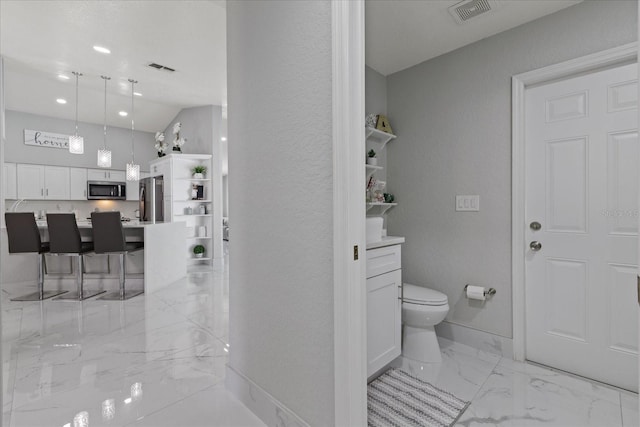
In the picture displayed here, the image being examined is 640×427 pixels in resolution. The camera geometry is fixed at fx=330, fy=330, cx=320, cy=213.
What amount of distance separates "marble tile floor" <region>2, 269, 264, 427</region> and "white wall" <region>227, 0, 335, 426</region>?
1.15 ft

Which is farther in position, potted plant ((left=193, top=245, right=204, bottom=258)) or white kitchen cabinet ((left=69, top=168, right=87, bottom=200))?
white kitchen cabinet ((left=69, top=168, right=87, bottom=200))

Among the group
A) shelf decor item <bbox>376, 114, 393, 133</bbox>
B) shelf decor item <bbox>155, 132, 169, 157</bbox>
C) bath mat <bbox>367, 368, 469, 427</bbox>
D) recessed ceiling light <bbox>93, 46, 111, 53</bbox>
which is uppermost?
recessed ceiling light <bbox>93, 46, 111, 53</bbox>

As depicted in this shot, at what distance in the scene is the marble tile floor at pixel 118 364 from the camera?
179cm

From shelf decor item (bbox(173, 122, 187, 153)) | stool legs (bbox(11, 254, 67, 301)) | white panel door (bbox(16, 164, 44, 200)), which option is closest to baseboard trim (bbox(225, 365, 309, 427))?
stool legs (bbox(11, 254, 67, 301))

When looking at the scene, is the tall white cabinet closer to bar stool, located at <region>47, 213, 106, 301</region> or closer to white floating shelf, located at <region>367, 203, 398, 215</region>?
bar stool, located at <region>47, 213, 106, 301</region>

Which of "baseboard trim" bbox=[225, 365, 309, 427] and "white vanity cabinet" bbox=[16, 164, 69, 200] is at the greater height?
"white vanity cabinet" bbox=[16, 164, 69, 200]

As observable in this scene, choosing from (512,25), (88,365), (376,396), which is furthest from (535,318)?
(88,365)

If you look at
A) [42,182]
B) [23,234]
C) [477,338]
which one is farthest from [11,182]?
[477,338]

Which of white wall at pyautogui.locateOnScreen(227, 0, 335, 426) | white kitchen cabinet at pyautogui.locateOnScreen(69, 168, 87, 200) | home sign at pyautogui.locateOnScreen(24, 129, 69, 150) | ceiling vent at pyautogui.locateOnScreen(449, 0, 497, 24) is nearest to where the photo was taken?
white wall at pyautogui.locateOnScreen(227, 0, 335, 426)

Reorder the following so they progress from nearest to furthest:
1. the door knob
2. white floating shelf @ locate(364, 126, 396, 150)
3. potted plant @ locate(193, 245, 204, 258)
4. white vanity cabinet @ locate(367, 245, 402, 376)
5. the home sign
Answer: white vanity cabinet @ locate(367, 245, 402, 376) → the door knob → white floating shelf @ locate(364, 126, 396, 150) → potted plant @ locate(193, 245, 204, 258) → the home sign

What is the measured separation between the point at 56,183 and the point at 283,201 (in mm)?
6769

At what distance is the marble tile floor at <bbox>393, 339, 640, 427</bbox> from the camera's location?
1792mm

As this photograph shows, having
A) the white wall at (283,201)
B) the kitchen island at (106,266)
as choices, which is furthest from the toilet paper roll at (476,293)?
the kitchen island at (106,266)

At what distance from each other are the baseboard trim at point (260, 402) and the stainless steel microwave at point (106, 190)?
20.6ft
